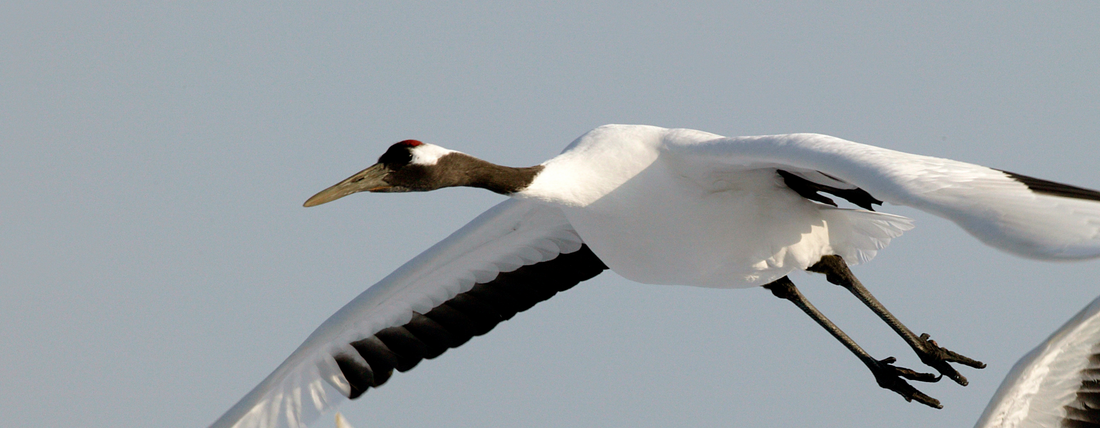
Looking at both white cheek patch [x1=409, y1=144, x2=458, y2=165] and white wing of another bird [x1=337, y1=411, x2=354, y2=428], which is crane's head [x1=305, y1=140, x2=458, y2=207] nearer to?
white cheek patch [x1=409, y1=144, x2=458, y2=165]

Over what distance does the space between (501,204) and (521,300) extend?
1.00 meters

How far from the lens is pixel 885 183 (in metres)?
5.16

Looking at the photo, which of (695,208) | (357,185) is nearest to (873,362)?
(695,208)

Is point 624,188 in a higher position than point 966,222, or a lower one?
higher

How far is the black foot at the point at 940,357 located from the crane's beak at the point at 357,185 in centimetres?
417

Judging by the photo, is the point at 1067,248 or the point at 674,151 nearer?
the point at 1067,248

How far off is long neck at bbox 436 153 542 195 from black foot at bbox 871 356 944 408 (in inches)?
136

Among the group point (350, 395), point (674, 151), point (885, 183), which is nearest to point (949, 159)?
point (885, 183)

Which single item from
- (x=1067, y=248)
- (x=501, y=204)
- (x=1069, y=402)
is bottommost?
(x=1069, y=402)

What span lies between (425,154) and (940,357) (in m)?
4.16

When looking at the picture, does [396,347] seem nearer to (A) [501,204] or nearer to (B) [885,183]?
(A) [501,204]

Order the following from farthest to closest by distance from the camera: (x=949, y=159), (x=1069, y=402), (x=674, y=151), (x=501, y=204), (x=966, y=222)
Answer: (x=501, y=204) < (x=1069, y=402) < (x=674, y=151) < (x=949, y=159) < (x=966, y=222)

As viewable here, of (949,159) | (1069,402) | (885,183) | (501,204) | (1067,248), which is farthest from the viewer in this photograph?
(501,204)

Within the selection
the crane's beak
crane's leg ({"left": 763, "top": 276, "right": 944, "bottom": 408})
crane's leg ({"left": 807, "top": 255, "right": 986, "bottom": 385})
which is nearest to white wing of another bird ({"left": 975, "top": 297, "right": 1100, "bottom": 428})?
crane's leg ({"left": 807, "top": 255, "right": 986, "bottom": 385})
